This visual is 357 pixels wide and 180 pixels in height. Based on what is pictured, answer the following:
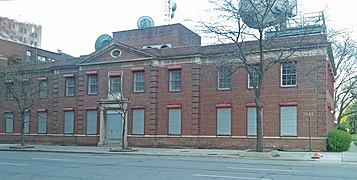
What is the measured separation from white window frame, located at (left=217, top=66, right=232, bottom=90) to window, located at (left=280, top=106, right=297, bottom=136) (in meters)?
4.40

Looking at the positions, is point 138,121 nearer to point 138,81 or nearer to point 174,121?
point 174,121

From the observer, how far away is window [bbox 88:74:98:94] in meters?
33.8

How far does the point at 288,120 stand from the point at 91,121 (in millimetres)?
16630

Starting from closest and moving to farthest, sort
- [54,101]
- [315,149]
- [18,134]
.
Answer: [315,149]
[54,101]
[18,134]

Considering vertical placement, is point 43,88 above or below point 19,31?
below

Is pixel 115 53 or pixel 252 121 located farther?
pixel 115 53

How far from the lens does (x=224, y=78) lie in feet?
95.8

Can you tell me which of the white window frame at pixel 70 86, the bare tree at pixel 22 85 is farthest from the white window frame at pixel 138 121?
the bare tree at pixel 22 85

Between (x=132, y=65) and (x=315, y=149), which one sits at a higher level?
(x=132, y=65)

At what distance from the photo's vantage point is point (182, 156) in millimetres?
24031

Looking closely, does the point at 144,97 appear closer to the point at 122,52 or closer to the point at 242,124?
the point at 122,52

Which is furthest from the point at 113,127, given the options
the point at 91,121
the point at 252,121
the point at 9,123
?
the point at 9,123

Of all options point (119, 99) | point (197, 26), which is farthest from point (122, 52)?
point (197, 26)

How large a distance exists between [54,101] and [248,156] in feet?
69.5
